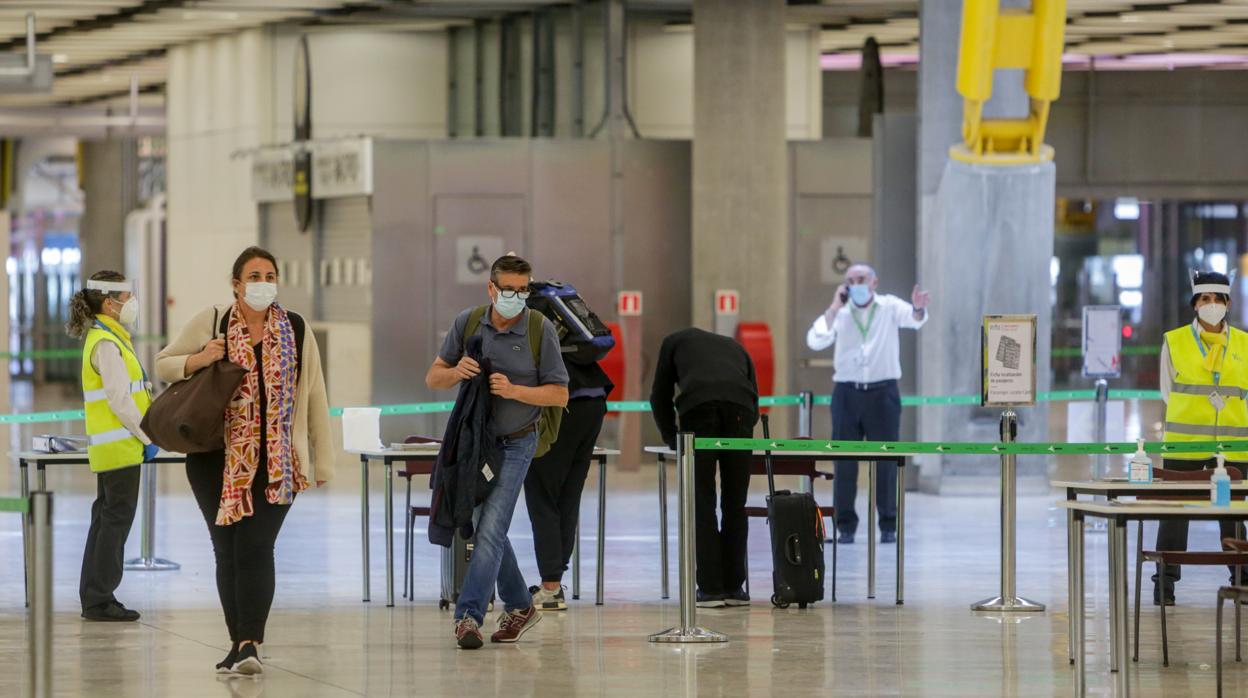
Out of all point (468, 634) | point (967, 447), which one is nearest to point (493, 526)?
point (468, 634)

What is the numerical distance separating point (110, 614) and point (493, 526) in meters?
2.04

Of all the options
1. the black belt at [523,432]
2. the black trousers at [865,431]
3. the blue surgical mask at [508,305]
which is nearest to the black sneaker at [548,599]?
the black belt at [523,432]

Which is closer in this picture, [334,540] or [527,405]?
[527,405]

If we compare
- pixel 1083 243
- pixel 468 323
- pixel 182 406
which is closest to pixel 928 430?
pixel 468 323

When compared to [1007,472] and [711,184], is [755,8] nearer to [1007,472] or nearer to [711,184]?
[711,184]

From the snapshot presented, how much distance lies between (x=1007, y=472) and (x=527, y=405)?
2.52 metres

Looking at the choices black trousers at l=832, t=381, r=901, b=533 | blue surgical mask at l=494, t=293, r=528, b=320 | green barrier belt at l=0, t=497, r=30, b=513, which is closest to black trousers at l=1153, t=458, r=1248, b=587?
black trousers at l=832, t=381, r=901, b=533

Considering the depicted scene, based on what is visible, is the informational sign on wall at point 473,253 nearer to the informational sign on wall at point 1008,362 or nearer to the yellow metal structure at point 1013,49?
the yellow metal structure at point 1013,49

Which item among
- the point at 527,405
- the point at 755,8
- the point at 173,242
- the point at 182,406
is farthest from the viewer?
the point at 173,242

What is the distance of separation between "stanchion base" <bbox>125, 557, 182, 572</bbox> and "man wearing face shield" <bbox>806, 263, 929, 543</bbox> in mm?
3801

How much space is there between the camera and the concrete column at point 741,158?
17281mm

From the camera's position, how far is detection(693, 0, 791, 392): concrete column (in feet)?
56.7

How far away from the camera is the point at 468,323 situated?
26.7 ft

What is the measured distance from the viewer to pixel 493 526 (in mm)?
8008
